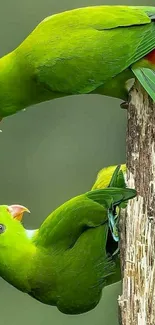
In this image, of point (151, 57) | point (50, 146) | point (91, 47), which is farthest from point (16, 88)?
point (50, 146)

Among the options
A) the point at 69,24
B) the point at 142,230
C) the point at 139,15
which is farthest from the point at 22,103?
the point at 142,230

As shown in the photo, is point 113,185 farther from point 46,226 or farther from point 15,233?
point 15,233

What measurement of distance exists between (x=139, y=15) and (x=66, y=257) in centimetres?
66

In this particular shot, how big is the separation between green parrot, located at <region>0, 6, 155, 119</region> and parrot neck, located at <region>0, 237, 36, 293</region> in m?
0.43

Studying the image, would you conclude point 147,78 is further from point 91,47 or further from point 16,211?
point 16,211

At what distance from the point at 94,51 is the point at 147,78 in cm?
16

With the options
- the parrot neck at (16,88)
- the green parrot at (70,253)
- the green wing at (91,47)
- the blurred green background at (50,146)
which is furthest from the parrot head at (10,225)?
the blurred green background at (50,146)

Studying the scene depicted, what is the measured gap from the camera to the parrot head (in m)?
2.16

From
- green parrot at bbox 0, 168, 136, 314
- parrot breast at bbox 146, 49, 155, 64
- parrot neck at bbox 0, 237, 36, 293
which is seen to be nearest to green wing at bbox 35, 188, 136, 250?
green parrot at bbox 0, 168, 136, 314

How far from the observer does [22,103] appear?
2242 millimetres

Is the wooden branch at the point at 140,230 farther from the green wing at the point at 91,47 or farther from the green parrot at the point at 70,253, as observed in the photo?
the green wing at the point at 91,47

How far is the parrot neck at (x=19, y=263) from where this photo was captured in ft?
6.89

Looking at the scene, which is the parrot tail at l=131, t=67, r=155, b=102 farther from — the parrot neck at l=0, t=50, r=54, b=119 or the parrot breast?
the parrot neck at l=0, t=50, r=54, b=119

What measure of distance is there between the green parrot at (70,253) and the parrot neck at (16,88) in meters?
0.34
